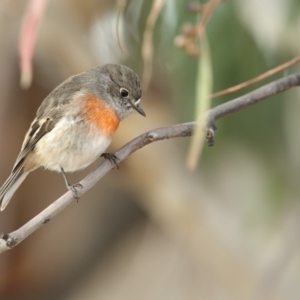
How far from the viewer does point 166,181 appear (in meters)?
3.09

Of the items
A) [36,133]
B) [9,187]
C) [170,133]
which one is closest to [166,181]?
[36,133]

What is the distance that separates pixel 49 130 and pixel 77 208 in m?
1.55

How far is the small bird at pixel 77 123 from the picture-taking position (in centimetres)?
195

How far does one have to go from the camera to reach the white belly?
194 cm

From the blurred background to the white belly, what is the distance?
0.31m

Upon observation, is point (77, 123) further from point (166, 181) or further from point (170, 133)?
point (166, 181)

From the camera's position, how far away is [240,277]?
328cm

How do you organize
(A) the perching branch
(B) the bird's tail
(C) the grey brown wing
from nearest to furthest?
(A) the perching branch
(B) the bird's tail
(C) the grey brown wing

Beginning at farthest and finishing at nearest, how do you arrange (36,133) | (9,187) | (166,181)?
(166,181) → (36,133) → (9,187)

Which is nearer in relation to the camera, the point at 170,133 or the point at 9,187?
the point at 170,133

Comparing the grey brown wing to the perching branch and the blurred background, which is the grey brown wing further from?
the perching branch

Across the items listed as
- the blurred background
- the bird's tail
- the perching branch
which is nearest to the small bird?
the bird's tail

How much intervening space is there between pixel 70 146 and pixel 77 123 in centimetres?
8

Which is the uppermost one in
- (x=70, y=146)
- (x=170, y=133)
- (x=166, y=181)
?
(x=166, y=181)
